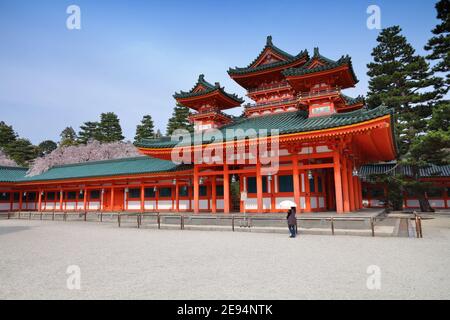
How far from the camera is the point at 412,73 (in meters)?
27.8

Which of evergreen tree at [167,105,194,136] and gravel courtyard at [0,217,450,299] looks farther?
evergreen tree at [167,105,194,136]

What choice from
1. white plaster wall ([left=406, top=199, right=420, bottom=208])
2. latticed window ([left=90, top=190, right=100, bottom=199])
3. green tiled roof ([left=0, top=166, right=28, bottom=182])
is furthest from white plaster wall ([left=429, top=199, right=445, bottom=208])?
green tiled roof ([left=0, top=166, right=28, bottom=182])

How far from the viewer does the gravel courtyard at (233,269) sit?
543 cm

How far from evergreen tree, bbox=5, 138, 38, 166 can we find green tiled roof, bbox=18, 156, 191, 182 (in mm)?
28889

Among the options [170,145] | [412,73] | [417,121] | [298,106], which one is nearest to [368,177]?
[417,121]

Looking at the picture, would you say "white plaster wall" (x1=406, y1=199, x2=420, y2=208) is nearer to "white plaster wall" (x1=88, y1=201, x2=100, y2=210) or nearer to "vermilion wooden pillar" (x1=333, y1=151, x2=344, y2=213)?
"vermilion wooden pillar" (x1=333, y1=151, x2=344, y2=213)

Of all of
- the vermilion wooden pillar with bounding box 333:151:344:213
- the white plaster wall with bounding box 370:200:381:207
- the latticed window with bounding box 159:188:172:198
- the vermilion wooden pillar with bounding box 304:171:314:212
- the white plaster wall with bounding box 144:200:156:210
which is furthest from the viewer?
the white plaster wall with bounding box 370:200:381:207

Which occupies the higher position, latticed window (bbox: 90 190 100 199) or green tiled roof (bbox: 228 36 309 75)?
green tiled roof (bbox: 228 36 309 75)

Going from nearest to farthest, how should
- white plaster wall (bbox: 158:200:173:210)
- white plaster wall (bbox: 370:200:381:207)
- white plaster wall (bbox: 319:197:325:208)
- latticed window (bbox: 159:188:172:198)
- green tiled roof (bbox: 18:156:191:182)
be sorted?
white plaster wall (bbox: 319:197:325:208) < white plaster wall (bbox: 158:200:173:210) < latticed window (bbox: 159:188:172:198) < green tiled roof (bbox: 18:156:191:182) < white plaster wall (bbox: 370:200:381:207)

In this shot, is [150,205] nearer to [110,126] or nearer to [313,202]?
[313,202]

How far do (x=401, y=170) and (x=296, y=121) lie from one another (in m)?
19.0

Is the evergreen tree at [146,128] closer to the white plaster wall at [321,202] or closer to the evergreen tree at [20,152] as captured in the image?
the evergreen tree at [20,152]

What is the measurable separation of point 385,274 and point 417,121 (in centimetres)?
2488

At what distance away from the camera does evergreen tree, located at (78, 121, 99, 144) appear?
68919 millimetres
